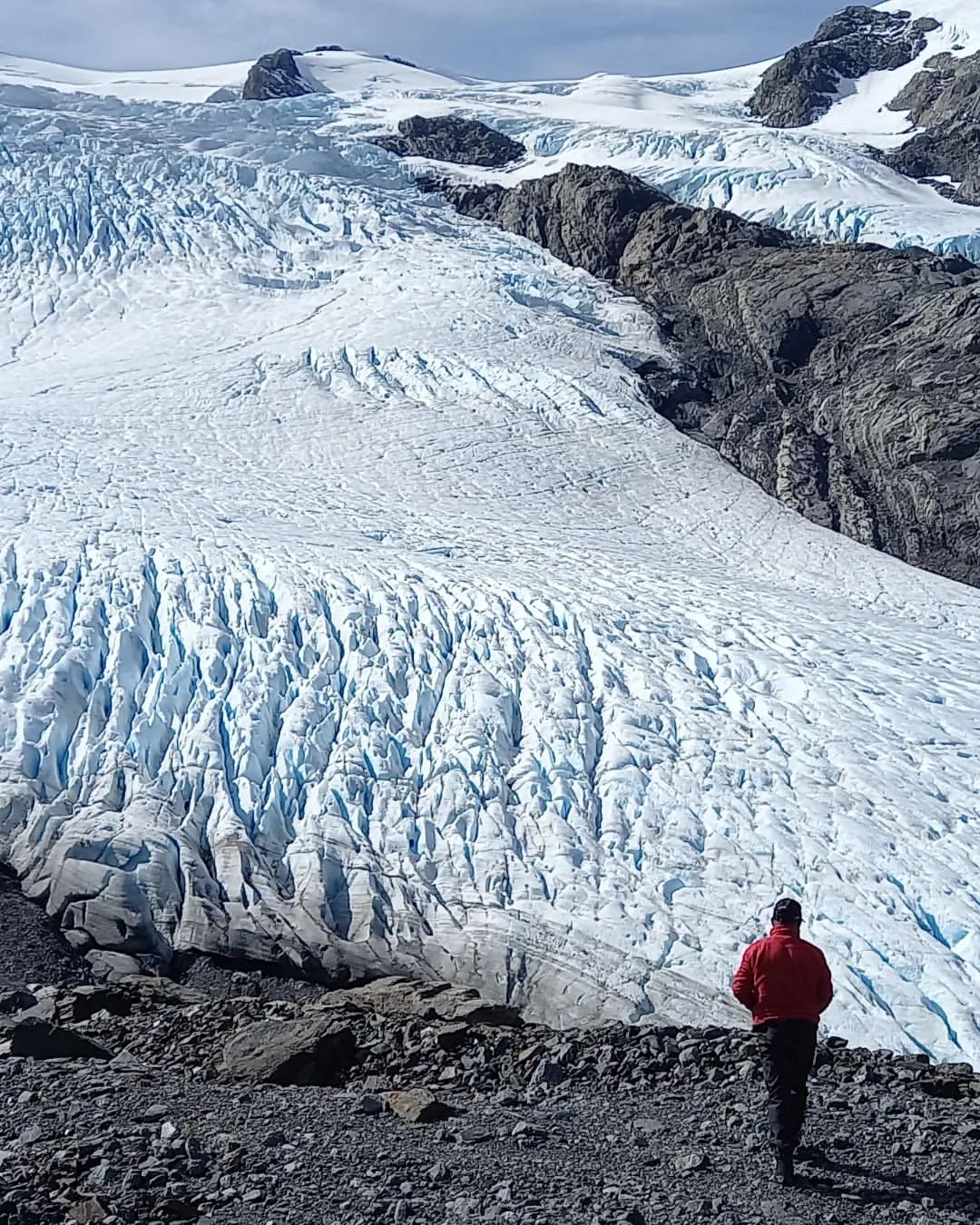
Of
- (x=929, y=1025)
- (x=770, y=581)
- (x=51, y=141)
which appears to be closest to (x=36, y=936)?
(x=929, y=1025)

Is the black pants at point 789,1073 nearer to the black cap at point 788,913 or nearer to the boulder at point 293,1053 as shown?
the black cap at point 788,913

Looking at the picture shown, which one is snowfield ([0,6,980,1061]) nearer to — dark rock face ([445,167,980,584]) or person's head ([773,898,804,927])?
dark rock face ([445,167,980,584])

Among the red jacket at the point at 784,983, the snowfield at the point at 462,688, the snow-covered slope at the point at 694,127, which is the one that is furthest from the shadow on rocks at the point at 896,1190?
the snow-covered slope at the point at 694,127

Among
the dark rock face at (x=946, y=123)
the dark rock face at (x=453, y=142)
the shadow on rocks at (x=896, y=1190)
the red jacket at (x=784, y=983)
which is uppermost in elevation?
the dark rock face at (x=946, y=123)

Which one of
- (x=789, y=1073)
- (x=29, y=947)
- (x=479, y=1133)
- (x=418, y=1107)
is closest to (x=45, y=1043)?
(x=418, y=1107)

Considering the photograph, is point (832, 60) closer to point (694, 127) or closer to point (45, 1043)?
point (694, 127)

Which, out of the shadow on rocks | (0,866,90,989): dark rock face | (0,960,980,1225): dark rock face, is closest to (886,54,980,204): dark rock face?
(0,866,90,989): dark rock face
